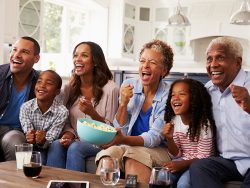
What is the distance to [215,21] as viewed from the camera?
7145 mm

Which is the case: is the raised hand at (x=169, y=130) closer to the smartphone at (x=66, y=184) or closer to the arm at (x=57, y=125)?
the smartphone at (x=66, y=184)

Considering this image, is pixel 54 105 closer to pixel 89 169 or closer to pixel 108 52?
pixel 89 169

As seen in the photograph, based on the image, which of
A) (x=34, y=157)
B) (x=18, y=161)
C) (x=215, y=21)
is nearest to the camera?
(x=34, y=157)

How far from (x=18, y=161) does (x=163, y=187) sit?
0.74 metres

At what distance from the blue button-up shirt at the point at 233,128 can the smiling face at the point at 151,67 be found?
42cm

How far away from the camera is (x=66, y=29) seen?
666 centimetres

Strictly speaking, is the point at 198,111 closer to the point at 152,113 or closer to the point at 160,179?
the point at 152,113

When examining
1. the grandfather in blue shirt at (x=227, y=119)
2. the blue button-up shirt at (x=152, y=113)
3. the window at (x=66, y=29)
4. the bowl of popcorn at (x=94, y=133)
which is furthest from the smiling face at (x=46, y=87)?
the window at (x=66, y=29)

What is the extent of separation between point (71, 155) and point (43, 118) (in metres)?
0.40

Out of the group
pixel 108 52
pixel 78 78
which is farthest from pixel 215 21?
pixel 78 78

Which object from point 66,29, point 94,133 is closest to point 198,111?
point 94,133

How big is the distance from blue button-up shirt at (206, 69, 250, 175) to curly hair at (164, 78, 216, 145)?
Answer: 48 mm

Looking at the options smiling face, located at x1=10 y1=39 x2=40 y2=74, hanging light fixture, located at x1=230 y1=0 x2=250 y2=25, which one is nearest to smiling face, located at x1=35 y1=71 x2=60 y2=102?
smiling face, located at x1=10 y1=39 x2=40 y2=74

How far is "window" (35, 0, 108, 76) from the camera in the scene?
6.23 m
